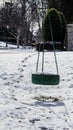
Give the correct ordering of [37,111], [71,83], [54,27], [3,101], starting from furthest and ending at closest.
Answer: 1. [54,27]
2. [71,83]
3. [3,101]
4. [37,111]

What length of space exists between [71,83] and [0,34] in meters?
48.5

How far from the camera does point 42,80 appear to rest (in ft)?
29.7

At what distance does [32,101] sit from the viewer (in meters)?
8.66

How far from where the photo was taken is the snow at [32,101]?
6.73m

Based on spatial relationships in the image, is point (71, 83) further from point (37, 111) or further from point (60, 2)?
point (60, 2)

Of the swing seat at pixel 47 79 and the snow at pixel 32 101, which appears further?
the swing seat at pixel 47 79

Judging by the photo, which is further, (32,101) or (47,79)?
(47,79)

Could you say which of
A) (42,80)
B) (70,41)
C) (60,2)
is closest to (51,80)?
(42,80)

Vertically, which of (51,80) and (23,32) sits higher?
(51,80)

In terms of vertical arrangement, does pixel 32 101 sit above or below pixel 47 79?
below

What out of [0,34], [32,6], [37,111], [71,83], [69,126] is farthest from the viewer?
[0,34]

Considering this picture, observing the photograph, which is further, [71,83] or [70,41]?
[70,41]

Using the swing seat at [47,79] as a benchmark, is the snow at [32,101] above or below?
below

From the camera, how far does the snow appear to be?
6.73 meters
